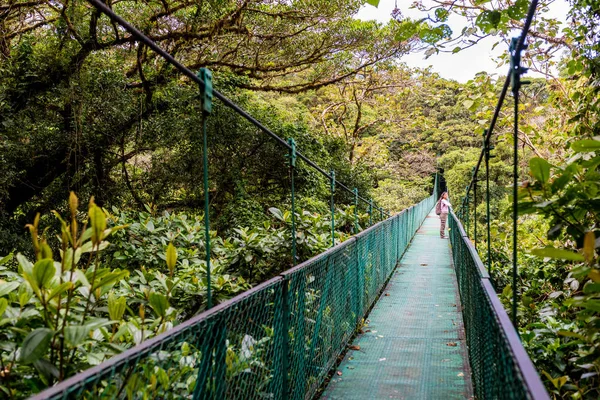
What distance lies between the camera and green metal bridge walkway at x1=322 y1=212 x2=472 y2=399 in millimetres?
3086

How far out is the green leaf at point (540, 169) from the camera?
1.70 m

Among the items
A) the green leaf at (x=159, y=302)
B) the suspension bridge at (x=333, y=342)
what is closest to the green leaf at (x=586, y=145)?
the suspension bridge at (x=333, y=342)

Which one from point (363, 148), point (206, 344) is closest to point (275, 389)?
point (206, 344)

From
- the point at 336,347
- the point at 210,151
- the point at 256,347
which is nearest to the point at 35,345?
the point at 256,347

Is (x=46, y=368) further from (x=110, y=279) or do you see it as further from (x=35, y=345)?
(x=110, y=279)

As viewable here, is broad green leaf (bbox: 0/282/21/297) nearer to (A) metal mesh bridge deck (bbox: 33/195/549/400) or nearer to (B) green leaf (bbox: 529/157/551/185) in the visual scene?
(A) metal mesh bridge deck (bbox: 33/195/549/400)

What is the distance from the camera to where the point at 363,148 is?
17656mm

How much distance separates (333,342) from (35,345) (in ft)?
8.53

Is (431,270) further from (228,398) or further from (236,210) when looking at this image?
(228,398)

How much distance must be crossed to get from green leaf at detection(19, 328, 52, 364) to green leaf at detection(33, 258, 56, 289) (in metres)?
0.13

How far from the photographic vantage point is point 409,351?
153 inches

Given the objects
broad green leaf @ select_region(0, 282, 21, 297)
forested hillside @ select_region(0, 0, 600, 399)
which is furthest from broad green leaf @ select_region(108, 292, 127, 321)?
broad green leaf @ select_region(0, 282, 21, 297)

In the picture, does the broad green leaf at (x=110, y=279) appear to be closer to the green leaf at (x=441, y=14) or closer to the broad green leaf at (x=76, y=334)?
the broad green leaf at (x=76, y=334)

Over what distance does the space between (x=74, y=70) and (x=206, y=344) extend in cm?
684
